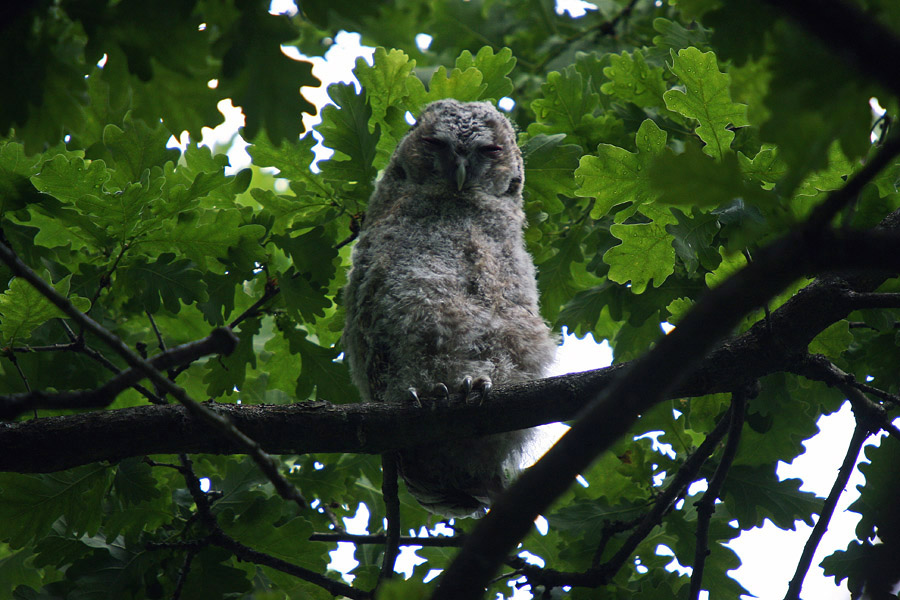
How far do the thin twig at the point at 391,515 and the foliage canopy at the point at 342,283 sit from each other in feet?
0.06

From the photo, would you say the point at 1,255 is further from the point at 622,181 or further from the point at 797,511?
the point at 797,511

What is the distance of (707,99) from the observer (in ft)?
8.09

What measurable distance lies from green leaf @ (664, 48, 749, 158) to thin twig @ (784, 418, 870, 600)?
1.10 m

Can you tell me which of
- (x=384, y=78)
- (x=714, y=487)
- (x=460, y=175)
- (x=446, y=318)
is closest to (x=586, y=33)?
(x=460, y=175)

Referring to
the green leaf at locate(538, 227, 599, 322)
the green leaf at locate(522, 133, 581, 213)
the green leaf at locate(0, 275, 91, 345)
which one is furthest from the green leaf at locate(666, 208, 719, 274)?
the green leaf at locate(0, 275, 91, 345)

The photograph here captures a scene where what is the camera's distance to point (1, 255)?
1.64 meters

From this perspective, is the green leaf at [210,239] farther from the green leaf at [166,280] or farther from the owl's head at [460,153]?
the owl's head at [460,153]

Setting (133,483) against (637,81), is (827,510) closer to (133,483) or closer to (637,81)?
(637,81)

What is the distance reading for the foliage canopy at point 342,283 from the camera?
1.42 m

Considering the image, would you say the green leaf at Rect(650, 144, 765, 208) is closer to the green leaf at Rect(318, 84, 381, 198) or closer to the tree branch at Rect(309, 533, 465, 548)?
the tree branch at Rect(309, 533, 465, 548)

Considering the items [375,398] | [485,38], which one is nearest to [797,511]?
[375,398]

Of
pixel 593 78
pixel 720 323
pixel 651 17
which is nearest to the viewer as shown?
→ pixel 720 323

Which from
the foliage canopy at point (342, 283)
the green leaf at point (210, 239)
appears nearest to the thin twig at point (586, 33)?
the foliage canopy at point (342, 283)

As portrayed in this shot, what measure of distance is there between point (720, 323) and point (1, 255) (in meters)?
1.51
